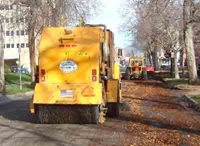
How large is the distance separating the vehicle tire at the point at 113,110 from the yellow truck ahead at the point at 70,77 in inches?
47.8

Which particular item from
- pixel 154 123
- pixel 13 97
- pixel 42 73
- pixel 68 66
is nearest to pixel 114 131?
pixel 154 123

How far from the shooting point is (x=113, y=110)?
18.7 meters

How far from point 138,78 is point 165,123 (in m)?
40.8

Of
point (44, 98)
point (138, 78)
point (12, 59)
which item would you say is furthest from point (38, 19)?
point (12, 59)

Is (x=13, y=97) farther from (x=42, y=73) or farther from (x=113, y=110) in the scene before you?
(x=42, y=73)

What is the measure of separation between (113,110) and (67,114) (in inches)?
103

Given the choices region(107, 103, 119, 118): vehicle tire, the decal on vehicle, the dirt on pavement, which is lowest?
the dirt on pavement

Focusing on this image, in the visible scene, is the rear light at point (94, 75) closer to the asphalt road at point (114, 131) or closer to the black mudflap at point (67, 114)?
the black mudflap at point (67, 114)

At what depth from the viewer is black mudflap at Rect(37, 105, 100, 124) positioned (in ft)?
53.8

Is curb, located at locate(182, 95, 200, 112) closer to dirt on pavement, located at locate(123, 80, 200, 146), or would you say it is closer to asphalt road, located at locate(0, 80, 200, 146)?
dirt on pavement, located at locate(123, 80, 200, 146)

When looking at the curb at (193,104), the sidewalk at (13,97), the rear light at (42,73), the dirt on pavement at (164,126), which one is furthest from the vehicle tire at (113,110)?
the sidewalk at (13,97)

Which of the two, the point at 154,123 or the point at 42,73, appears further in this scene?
the point at 154,123

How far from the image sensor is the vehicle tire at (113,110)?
61.2ft

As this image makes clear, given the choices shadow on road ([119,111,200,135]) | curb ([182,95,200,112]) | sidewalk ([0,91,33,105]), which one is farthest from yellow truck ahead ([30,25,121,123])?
sidewalk ([0,91,33,105])
